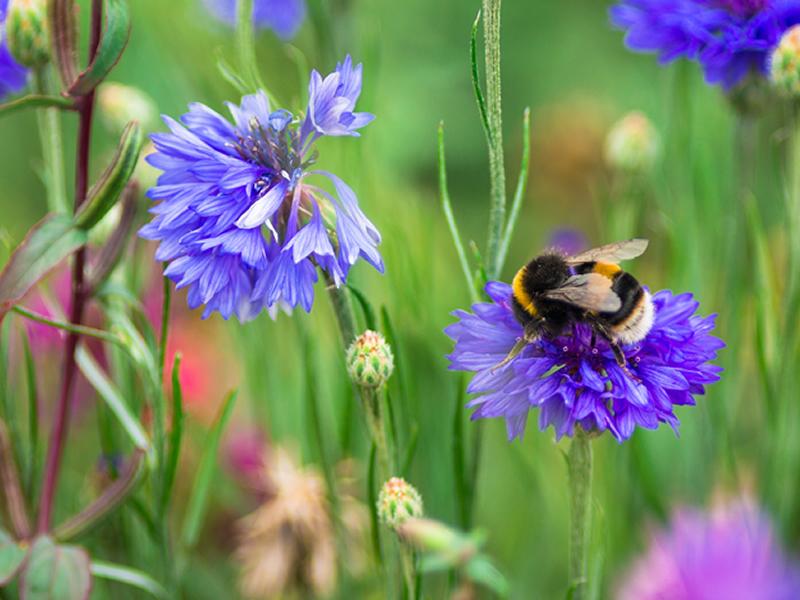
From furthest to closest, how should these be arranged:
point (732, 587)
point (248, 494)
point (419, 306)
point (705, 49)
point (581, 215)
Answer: point (581, 215) → point (248, 494) → point (419, 306) → point (705, 49) → point (732, 587)

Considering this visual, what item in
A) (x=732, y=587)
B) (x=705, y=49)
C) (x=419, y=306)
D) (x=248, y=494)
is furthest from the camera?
(x=248, y=494)

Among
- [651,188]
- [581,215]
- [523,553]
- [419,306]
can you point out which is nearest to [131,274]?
[419,306]

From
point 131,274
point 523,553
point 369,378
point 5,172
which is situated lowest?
point 523,553

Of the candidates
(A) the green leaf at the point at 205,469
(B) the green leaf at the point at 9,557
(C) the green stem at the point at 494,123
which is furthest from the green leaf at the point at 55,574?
(C) the green stem at the point at 494,123

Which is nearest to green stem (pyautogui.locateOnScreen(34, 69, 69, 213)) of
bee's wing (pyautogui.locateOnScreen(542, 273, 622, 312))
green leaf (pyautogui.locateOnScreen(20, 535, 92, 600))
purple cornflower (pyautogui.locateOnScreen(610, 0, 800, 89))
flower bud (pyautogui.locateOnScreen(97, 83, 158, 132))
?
flower bud (pyautogui.locateOnScreen(97, 83, 158, 132))

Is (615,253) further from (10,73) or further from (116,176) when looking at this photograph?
(10,73)

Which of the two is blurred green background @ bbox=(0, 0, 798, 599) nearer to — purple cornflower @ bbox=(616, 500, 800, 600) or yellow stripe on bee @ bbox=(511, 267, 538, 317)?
purple cornflower @ bbox=(616, 500, 800, 600)

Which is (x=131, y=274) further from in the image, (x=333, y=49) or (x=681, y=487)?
(x=681, y=487)
